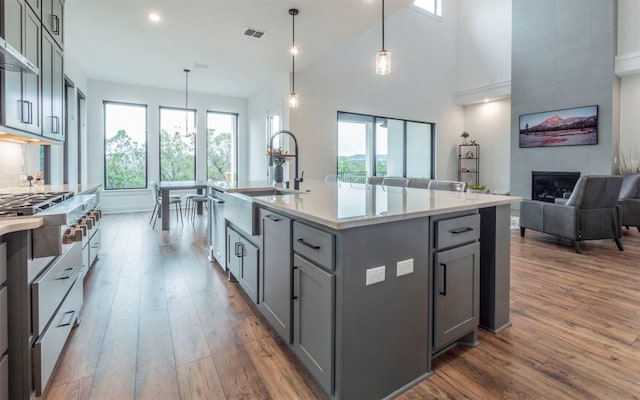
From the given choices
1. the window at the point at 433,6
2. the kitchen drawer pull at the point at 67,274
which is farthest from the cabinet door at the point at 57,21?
the window at the point at 433,6

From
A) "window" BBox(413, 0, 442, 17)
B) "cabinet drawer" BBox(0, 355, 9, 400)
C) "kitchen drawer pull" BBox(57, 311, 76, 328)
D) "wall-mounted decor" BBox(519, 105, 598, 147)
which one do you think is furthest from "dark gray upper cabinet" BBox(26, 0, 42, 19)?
"wall-mounted decor" BBox(519, 105, 598, 147)

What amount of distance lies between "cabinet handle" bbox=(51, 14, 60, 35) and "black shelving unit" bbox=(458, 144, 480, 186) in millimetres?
8874

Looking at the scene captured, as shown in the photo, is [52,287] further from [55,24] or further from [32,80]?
[55,24]

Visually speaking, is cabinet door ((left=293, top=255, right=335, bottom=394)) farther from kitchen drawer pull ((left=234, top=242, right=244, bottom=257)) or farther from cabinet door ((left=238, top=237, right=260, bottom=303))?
kitchen drawer pull ((left=234, top=242, right=244, bottom=257))

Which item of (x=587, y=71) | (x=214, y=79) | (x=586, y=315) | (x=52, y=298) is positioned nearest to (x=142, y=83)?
(x=214, y=79)

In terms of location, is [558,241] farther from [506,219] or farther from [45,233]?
[45,233]

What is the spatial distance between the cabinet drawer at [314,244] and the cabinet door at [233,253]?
3.54 feet

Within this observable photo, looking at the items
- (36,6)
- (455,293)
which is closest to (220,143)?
(36,6)

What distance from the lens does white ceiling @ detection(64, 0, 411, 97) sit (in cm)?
364

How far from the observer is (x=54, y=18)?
285 centimetres

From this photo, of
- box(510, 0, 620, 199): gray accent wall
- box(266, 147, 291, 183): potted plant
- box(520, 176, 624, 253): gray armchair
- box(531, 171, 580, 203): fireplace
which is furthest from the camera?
box(531, 171, 580, 203): fireplace

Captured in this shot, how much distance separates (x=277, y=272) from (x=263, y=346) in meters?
0.48

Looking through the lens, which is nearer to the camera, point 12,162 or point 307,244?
point 307,244

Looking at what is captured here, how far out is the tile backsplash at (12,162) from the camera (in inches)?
112
